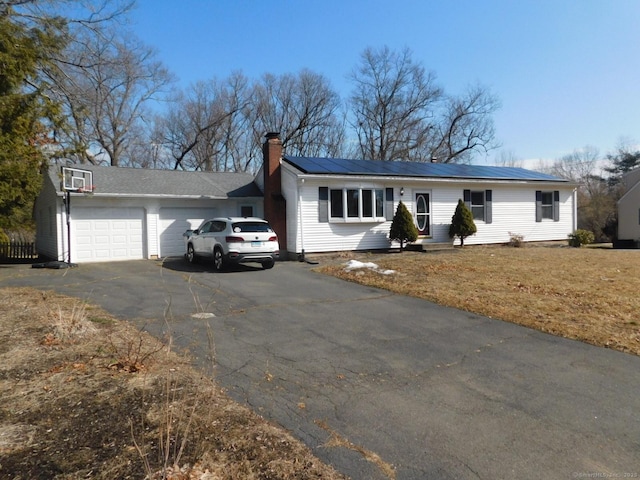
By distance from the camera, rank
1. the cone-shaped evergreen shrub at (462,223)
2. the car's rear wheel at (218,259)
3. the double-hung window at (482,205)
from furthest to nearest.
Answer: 1. the double-hung window at (482,205)
2. the cone-shaped evergreen shrub at (462,223)
3. the car's rear wheel at (218,259)

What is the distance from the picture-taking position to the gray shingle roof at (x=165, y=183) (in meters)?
17.3

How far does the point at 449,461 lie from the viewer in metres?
3.21

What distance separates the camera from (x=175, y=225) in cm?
1825

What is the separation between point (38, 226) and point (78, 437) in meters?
21.5

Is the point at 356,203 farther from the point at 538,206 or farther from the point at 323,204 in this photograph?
the point at 538,206

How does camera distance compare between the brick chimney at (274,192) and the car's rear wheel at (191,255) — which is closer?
the car's rear wheel at (191,255)

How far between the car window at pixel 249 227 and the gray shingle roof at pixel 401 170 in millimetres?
3458

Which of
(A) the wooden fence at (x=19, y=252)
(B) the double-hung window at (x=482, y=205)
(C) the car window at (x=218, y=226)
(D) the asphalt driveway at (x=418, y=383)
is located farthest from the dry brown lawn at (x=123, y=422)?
(A) the wooden fence at (x=19, y=252)

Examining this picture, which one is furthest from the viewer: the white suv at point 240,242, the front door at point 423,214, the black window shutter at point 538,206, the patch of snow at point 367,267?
the black window shutter at point 538,206

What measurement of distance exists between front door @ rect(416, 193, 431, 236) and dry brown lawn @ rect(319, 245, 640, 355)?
77.6 inches

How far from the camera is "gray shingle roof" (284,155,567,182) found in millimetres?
17297

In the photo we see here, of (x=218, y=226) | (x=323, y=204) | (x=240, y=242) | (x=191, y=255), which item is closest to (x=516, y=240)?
(x=323, y=204)

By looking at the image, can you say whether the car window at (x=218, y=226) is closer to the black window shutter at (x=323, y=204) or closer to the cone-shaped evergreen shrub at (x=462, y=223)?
the black window shutter at (x=323, y=204)

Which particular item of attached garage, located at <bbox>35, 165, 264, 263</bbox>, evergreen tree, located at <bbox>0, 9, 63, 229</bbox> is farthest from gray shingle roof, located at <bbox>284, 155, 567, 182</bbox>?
evergreen tree, located at <bbox>0, 9, 63, 229</bbox>
